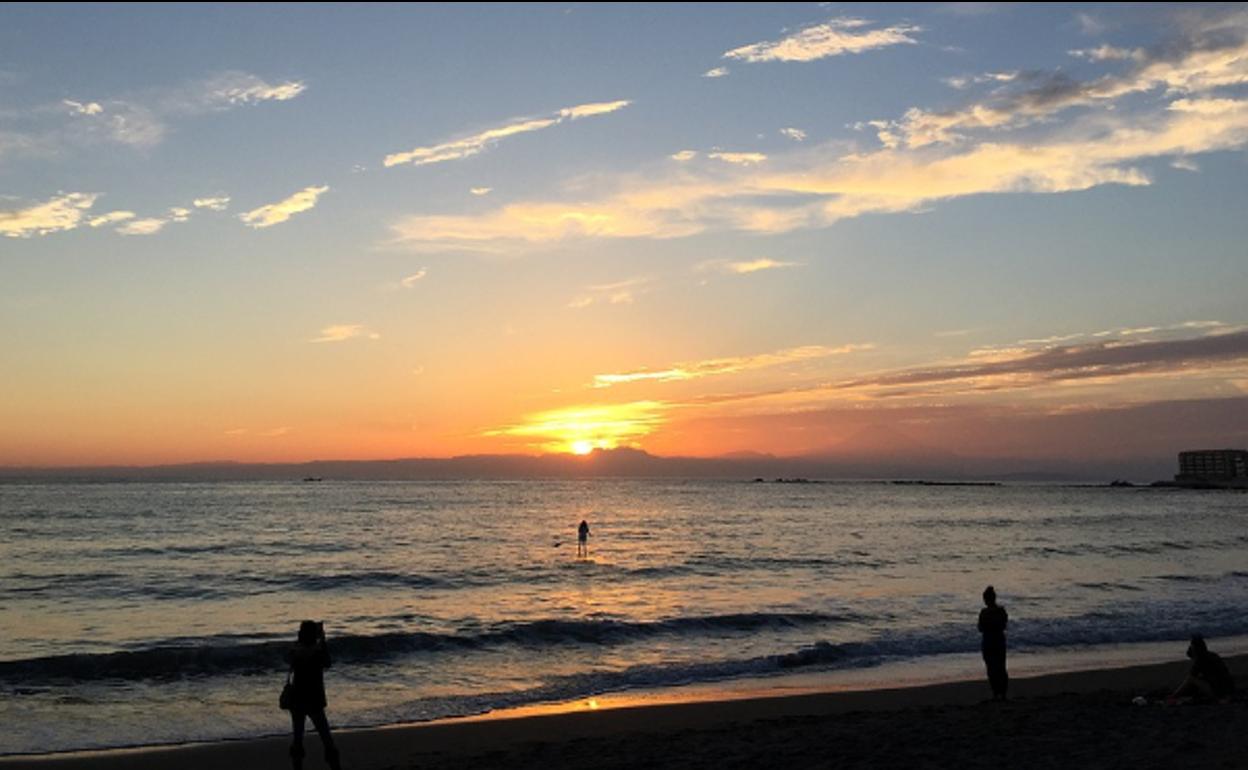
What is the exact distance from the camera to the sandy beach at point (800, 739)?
1063cm

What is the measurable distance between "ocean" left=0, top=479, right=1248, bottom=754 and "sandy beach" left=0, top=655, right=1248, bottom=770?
4.97 feet

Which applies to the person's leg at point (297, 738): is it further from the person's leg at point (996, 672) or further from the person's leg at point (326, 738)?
the person's leg at point (996, 672)

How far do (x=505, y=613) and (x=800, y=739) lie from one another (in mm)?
16036

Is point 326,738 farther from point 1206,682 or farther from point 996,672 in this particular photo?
point 1206,682

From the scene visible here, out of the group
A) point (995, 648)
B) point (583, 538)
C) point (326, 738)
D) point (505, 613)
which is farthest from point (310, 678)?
point (583, 538)

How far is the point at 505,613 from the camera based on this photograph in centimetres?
2678

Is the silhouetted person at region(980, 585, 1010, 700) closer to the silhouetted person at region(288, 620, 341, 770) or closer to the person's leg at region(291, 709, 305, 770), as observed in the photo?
the silhouetted person at region(288, 620, 341, 770)

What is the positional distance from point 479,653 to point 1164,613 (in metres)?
19.9

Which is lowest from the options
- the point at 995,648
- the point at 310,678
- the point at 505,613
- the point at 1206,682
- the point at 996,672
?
the point at 505,613

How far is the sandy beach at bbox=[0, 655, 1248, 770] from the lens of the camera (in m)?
10.6

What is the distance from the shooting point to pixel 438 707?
15984 millimetres

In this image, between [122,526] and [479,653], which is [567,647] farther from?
[122,526]

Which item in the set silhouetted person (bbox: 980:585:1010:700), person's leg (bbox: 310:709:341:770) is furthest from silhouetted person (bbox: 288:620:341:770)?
silhouetted person (bbox: 980:585:1010:700)

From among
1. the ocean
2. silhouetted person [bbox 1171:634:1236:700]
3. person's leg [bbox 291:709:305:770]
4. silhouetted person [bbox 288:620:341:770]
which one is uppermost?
silhouetted person [bbox 288:620:341:770]
